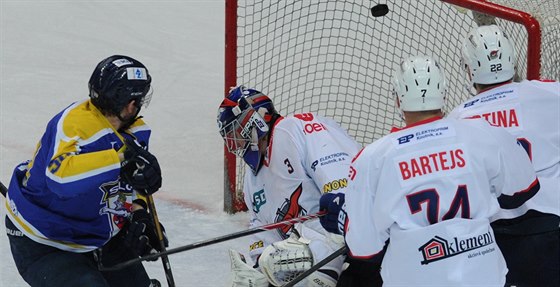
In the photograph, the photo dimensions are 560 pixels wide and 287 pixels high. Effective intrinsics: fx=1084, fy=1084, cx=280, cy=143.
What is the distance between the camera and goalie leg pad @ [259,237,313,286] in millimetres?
3146

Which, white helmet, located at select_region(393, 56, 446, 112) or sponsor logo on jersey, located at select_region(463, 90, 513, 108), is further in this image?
sponsor logo on jersey, located at select_region(463, 90, 513, 108)

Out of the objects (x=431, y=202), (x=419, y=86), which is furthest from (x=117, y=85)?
(x=431, y=202)

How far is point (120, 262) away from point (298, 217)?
1.91ft

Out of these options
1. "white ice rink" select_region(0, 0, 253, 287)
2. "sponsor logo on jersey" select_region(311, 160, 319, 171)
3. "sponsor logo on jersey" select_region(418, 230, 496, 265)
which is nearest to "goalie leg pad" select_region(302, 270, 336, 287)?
"sponsor logo on jersey" select_region(311, 160, 319, 171)

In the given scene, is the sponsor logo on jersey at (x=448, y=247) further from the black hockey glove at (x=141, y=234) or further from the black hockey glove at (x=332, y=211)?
the black hockey glove at (x=141, y=234)

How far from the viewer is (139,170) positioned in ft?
10.1

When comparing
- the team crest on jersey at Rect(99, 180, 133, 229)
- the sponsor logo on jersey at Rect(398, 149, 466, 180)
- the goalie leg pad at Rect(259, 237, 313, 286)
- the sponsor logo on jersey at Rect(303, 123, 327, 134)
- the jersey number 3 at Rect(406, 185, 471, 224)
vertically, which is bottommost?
the goalie leg pad at Rect(259, 237, 313, 286)

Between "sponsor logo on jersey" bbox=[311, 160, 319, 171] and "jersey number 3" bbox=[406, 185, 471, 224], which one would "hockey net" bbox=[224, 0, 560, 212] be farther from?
"jersey number 3" bbox=[406, 185, 471, 224]

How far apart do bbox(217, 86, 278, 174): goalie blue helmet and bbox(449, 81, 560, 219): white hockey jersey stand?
2.02ft

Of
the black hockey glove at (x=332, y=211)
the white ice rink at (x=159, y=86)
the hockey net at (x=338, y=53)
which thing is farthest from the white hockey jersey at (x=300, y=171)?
the hockey net at (x=338, y=53)

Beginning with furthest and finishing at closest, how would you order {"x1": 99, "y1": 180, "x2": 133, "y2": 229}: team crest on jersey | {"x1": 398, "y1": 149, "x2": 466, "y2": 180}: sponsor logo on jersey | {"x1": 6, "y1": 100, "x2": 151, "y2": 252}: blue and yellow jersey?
{"x1": 99, "y1": 180, "x2": 133, "y2": 229}: team crest on jersey → {"x1": 6, "y1": 100, "x2": 151, "y2": 252}: blue and yellow jersey → {"x1": 398, "y1": 149, "x2": 466, "y2": 180}: sponsor logo on jersey

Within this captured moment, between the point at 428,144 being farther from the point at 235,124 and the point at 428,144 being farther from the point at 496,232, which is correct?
the point at 235,124

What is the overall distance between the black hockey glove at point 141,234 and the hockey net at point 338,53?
139 centimetres

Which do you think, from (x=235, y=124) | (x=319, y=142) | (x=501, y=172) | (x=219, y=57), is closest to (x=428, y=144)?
(x=501, y=172)
